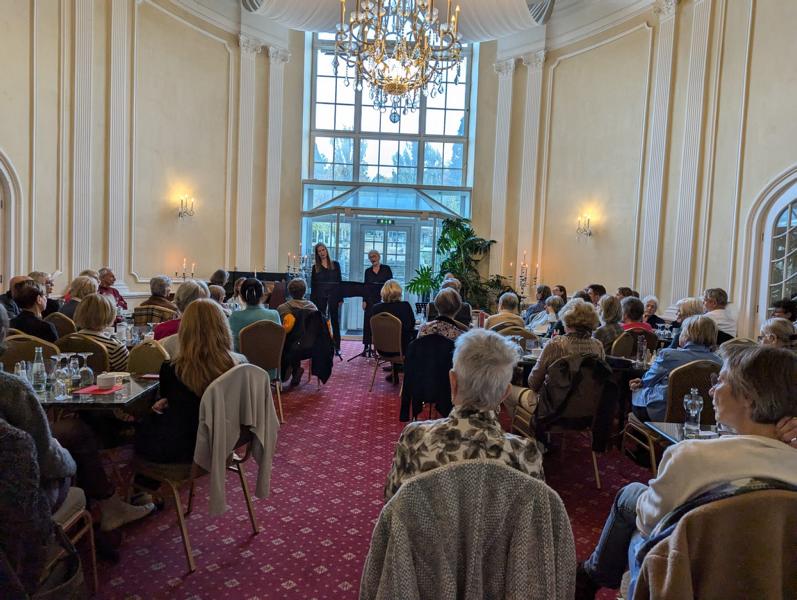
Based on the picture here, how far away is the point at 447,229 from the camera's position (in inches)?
433

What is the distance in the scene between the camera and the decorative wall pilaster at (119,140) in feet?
26.8

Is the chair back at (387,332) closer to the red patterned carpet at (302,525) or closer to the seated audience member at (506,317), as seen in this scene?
the seated audience member at (506,317)

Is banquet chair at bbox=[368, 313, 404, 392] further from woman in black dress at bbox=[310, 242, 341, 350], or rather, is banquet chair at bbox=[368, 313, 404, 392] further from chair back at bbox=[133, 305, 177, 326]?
woman in black dress at bbox=[310, 242, 341, 350]

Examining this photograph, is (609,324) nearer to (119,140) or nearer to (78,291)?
(78,291)

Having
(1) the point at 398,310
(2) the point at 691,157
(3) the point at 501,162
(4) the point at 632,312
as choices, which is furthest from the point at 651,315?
(3) the point at 501,162

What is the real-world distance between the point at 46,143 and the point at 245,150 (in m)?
3.79

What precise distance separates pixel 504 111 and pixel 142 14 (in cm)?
650

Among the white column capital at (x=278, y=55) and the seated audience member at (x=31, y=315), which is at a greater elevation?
the white column capital at (x=278, y=55)

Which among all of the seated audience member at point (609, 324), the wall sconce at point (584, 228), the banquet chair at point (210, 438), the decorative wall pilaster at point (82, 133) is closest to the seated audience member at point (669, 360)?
the seated audience member at point (609, 324)

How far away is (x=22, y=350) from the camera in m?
3.25

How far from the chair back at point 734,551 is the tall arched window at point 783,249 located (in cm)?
615

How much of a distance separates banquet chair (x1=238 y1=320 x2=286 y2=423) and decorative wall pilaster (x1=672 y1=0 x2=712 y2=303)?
19.5 ft

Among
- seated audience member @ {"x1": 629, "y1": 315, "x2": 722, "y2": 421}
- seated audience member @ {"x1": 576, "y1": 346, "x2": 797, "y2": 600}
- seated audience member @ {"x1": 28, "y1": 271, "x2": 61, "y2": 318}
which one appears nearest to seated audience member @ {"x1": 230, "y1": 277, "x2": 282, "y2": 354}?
seated audience member @ {"x1": 28, "y1": 271, "x2": 61, "y2": 318}

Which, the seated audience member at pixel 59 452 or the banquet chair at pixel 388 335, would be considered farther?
the banquet chair at pixel 388 335
